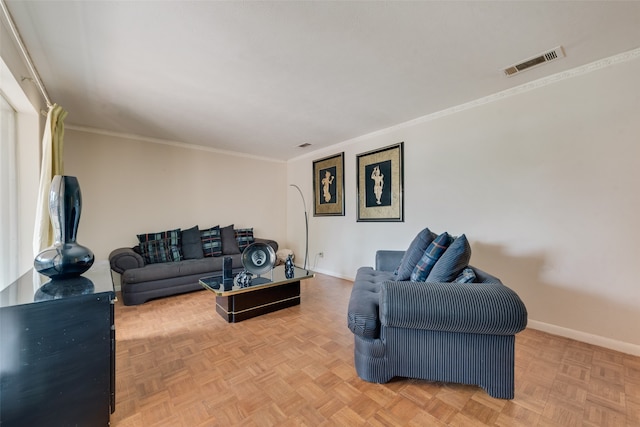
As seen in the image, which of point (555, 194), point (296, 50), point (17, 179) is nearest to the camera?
point (296, 50)

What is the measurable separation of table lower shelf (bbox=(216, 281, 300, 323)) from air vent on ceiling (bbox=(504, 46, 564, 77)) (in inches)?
117

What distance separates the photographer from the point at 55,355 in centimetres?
109

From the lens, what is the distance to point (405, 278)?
2266 millimetres

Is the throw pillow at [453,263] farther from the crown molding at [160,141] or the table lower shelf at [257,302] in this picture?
the crown molding at [160,141]

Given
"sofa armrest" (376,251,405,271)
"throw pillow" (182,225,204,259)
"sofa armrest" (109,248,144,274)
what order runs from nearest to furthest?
"sofa armrest" (376,251,405,271)
"sofa armrest" (109,248,144,274)
"throw pillow" (182,225,204,259)

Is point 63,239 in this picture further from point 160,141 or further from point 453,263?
point 160,141

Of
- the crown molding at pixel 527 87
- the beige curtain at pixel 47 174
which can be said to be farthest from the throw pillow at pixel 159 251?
the crown molding at pixel 527 87

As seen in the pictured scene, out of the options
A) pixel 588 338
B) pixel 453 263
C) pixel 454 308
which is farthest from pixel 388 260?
pixel 588 338

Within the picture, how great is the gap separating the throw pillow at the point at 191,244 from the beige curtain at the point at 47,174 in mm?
1746

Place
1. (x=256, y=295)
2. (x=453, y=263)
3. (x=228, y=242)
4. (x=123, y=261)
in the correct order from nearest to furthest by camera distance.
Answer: (x=453, y=263) → (x=256, y=295) → (x=123, y=261) → (x=228, y=242)

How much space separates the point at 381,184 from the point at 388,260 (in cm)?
126

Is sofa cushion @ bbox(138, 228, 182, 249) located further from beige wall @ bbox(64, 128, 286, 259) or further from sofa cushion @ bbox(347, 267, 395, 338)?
sofa cushion @ bbox(347, 267, 395, 338)

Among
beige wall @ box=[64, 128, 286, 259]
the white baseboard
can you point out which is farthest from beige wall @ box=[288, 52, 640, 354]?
beige wall @ box=[64, 128, 286, 259]

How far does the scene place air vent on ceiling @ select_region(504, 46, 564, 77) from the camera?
1.97 metres
